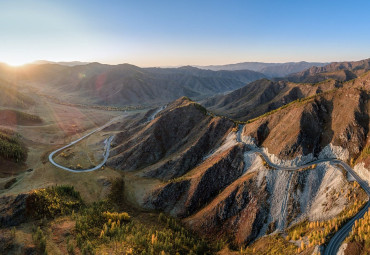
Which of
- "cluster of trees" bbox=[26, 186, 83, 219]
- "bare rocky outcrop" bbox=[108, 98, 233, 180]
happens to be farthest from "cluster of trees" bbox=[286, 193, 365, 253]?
"cluster of trees" bbox=[26, 186, 83, 219]

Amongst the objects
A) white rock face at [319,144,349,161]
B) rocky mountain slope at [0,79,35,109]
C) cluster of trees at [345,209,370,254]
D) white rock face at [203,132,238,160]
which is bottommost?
cluster of trees at [345,209,370,254]

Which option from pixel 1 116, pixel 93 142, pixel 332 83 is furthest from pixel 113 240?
pixel 332 83

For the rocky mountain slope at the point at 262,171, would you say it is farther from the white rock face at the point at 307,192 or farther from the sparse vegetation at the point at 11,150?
the sparse vegetation at the point at 11,150

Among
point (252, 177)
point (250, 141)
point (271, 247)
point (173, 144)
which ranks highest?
point (250, 141)

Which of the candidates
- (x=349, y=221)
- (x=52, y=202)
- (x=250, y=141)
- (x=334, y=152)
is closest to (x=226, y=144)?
(x=250, y=141)

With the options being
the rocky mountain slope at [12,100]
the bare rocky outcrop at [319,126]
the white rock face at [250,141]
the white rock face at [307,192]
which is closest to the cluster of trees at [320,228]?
the white rock face at [307,192]

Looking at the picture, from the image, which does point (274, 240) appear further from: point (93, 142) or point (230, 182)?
point (93, 142)

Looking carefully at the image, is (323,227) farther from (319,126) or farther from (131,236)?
(131,236)

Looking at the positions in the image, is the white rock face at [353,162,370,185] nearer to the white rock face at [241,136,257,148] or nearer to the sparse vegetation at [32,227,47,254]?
the white rock face at [241,136,257,148]
